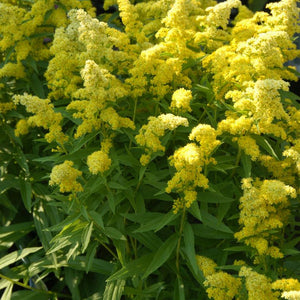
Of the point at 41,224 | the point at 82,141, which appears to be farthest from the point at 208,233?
the point at 41,224

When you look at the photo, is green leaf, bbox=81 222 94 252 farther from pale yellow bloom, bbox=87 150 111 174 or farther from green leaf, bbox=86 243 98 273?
pale yellow bloom, bbox=87 150 111 174

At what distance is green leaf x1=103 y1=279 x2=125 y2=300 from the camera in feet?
8.52

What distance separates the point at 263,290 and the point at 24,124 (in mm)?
2422

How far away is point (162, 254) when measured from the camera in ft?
8.00

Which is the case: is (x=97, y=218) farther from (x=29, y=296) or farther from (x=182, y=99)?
(x=29, y=296)

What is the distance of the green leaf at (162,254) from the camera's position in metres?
2.38

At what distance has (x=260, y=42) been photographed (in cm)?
262

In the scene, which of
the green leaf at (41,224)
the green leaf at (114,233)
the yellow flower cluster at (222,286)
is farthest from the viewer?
the green leaf at (41,224)

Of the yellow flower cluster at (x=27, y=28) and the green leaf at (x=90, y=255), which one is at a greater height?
the yellow flower cluster at (x=27, y=28)

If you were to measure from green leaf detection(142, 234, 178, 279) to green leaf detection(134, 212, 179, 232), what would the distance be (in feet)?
0.57

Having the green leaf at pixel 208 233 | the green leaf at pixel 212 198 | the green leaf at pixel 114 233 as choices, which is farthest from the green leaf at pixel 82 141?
the green leaf at pixel 208 233

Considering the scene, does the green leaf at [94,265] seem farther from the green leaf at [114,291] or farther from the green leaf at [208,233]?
the green leaf at [208,233]

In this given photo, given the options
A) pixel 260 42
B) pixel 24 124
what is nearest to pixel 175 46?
pixel 260 42

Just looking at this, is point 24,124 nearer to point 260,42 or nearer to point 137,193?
point 137,193
